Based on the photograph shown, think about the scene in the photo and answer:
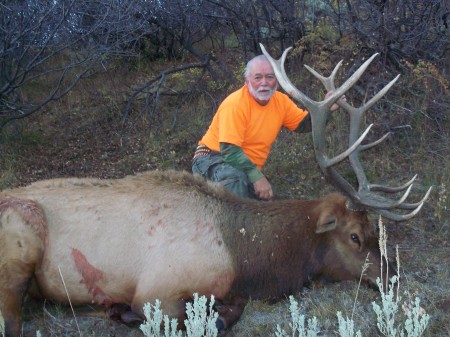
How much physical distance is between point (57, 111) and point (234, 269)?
5360 millimetres

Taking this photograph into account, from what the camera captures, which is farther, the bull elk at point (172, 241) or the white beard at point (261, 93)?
the white beard at point (261, 93)

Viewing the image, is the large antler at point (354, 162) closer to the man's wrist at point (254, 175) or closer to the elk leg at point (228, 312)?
the man's wrist at point (254, 175)

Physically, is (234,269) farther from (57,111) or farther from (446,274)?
(57,111)

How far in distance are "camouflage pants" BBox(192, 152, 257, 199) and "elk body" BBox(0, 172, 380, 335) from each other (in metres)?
0.63

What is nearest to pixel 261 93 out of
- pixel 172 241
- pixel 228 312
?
pixel 172 241

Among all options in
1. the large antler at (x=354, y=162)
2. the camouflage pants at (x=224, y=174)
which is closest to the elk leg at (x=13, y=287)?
the camouflage pants at (x=224, y=174)

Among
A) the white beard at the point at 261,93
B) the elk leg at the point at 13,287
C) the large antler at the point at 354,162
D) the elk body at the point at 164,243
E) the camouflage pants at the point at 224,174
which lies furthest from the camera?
the white beard at the point at 261,93

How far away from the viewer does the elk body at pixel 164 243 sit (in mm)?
4406

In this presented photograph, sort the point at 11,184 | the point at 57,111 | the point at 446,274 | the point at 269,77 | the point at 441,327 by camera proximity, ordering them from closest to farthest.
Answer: the point at 441,327 → the point at 446,274 → the point at 269,77 → the point at 11,184 → the point at 57,111

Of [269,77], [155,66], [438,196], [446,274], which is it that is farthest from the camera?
[155,66]

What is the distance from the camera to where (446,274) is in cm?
512

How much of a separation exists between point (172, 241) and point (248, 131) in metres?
1.76

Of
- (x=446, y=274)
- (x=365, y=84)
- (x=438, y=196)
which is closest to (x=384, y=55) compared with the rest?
(x=365, y=84)

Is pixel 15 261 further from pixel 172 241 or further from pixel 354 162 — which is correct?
pixel 354 162
